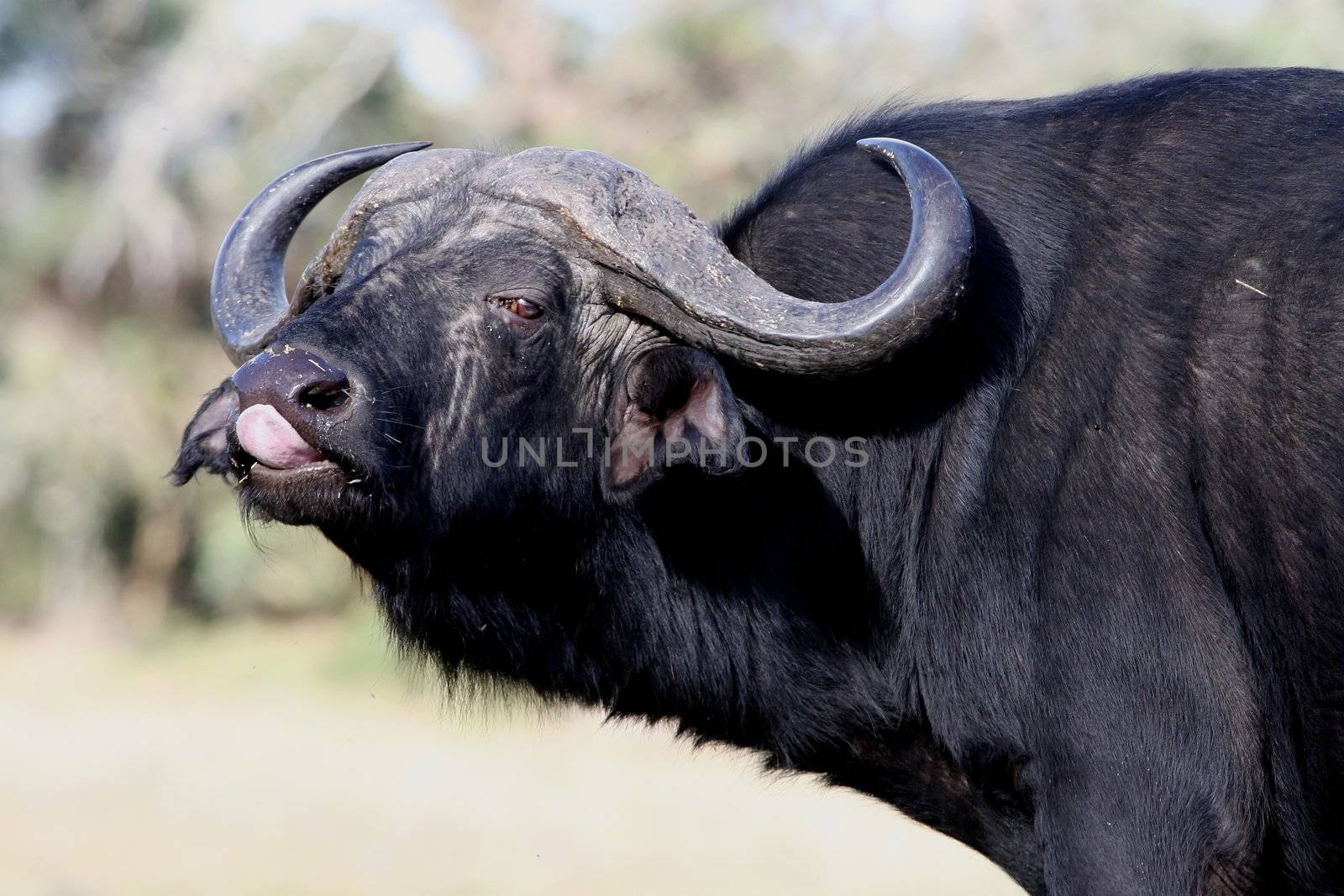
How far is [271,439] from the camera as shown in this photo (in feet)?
11.8

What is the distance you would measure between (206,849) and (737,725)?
23.3 feet

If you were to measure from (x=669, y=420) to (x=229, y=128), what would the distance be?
697 inches

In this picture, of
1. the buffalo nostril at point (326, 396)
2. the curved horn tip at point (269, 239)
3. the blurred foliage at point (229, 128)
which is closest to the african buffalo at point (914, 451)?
the buffalo nostril at point (326, 396)

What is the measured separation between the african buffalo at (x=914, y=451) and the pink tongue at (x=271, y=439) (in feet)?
0.03

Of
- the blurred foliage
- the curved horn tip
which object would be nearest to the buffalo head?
the curved horn tip

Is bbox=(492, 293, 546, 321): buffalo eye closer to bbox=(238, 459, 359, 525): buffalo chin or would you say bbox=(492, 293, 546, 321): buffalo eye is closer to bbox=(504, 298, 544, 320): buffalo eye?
bbox=(504, 298, 544, 320): buffalo eye

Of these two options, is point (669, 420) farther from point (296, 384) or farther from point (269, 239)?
point (269, 239)

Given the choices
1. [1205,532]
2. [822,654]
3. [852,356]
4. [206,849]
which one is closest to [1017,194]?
[852,356]

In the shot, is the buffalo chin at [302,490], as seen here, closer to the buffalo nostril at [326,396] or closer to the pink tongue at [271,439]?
the pink tongue at [271,439]

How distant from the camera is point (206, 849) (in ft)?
33.2

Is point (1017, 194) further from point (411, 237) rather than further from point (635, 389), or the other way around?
point (411, 237)

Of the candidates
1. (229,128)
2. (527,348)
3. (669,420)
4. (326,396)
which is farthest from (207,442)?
(229,128)

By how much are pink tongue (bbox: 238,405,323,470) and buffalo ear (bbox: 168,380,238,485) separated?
672mm

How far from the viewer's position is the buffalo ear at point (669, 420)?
12.2 feet
